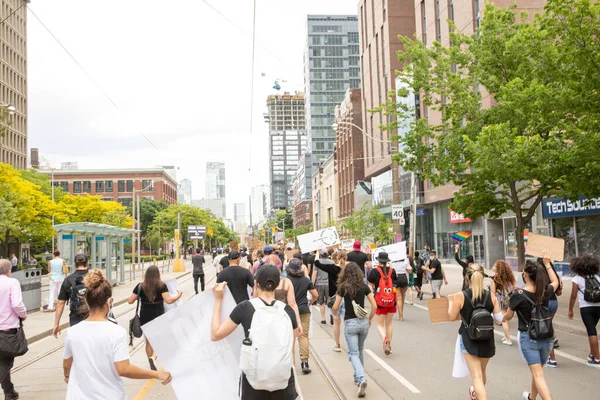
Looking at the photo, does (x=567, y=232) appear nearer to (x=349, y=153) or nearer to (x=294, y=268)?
(x=294, y=268)

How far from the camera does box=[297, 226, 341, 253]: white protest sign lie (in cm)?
1628

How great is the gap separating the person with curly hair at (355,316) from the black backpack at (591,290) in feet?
10.9

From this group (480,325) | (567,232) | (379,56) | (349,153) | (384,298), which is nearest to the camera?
(480,325)

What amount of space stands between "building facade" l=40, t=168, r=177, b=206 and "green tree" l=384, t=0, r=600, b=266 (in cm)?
9393

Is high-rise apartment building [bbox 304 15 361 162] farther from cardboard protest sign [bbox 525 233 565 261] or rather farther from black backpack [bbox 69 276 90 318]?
black backpack [bbox 69 276 90 318]

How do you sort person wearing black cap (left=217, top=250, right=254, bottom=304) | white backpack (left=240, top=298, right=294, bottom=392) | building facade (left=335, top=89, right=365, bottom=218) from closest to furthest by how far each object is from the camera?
1. white backpack (left=240, top=298, right=294, bottom=392)
2. person wearing black cap (left=217, top=250, right=254, bottom=304)
3. building facade (left=335, top=89, right=365, bottom=218)

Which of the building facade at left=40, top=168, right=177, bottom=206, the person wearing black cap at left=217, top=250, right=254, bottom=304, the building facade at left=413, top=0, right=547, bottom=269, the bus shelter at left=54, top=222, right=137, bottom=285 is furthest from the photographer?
the building facade at left=40, top=168, right=177, bottom=206

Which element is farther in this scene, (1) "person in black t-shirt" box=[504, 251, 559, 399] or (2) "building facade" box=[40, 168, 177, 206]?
(2) "building facade" box=[40, 168, 177, 206]

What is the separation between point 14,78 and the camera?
73000 mm

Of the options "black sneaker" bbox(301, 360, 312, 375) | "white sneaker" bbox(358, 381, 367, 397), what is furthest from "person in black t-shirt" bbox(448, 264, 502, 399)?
"black sneaker" bbox(301, 360, 312, 375)

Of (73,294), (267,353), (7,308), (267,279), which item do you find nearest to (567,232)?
(73,294)

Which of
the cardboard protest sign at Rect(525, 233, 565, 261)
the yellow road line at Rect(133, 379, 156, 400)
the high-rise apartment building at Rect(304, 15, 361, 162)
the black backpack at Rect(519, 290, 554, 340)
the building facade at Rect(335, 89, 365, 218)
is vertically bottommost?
the yellow road line at Rect(133, 379, 156, 400)

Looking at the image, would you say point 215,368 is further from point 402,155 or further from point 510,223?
point 510,223

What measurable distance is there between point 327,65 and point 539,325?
14014cm
